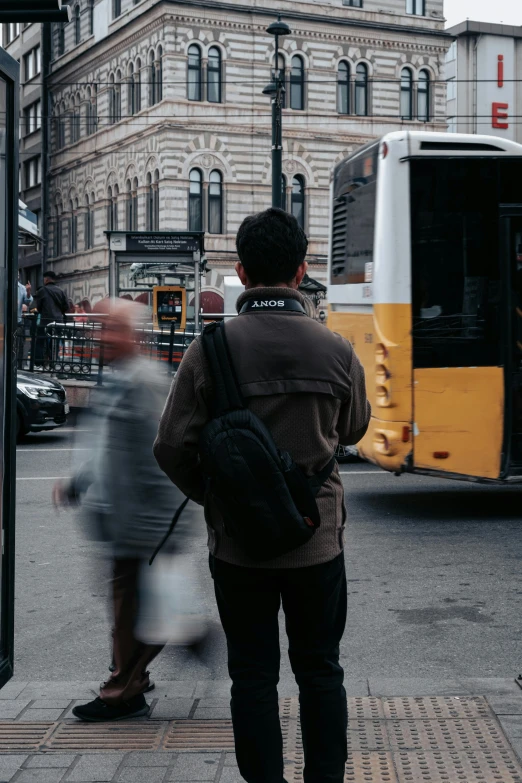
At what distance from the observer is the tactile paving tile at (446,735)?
4.22 metres

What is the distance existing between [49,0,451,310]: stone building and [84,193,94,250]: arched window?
0.37 meters

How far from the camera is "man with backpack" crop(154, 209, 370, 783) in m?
3.20

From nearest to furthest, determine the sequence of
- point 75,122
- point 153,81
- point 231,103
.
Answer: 1. point 231,103
2. point 153,81
3. point 75,122

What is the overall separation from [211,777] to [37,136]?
58.0 metres

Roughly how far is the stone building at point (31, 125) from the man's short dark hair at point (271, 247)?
55.8 m

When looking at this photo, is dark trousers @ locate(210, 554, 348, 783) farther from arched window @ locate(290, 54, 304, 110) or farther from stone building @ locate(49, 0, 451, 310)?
arched window @ locate(290, 54, 304, 110)

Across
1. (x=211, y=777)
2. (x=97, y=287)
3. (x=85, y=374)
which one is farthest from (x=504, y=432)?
(x=97, y=287)

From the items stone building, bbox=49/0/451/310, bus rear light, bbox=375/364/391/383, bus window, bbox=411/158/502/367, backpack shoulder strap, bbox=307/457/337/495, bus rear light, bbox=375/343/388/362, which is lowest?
backpack shoulder strap, bbox=307/457/337/495

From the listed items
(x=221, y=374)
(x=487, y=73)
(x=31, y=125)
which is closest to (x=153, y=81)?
(x=31, y=125)

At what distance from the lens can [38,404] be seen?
15.4 meters

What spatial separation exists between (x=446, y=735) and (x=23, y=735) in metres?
1.60

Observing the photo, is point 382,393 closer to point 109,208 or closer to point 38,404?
point 38,404

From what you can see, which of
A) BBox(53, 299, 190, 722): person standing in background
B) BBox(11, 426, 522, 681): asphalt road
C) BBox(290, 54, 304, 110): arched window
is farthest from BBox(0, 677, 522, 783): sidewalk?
BBox(290, 54, 304, 110): arched window

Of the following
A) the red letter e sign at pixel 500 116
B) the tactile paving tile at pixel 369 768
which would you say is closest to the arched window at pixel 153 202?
the red letter e sign at pixel 500 116
